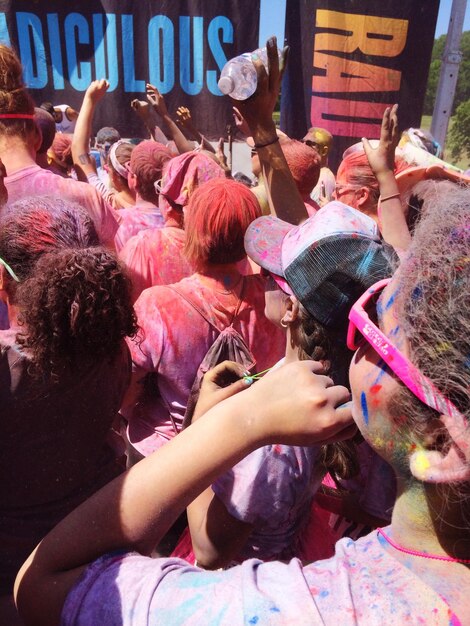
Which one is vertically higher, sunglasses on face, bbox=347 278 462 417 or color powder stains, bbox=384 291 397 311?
color powder stains, bbox=384 291 397 311

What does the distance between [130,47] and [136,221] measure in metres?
3.65

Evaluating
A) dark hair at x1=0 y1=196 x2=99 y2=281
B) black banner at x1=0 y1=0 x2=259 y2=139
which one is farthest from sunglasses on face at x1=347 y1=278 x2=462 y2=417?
black banner at x1=0 y1=0 x2=259 y2=139

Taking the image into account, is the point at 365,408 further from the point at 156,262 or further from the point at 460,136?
the point at 460,136

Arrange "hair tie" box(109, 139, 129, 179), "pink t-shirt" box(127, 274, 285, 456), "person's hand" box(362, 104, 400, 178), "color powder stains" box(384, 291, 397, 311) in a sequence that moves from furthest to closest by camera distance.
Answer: "hair tie" box(109, 139, 129, 179) < "person's hand" box(362, 104, 400, 178) < "pink t-shirt" box(127, 274, 285, 456) < "color powder stains" box(384, 291, 397, 311)

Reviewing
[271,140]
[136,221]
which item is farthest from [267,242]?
[136,221]

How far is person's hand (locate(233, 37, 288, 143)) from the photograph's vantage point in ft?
6.82

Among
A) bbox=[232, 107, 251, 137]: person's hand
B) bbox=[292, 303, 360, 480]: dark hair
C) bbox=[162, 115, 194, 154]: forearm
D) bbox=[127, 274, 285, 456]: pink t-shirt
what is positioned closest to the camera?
bbox=[292, 303, 360, 480]: dark hair

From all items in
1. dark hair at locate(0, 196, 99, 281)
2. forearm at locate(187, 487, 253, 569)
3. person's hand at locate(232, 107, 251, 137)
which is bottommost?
forearm at locate(187, 487, 253, 569)

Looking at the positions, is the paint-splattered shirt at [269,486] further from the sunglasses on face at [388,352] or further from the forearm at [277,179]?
the forearm at [277,179]

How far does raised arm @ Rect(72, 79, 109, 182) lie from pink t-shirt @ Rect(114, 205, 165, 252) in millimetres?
745

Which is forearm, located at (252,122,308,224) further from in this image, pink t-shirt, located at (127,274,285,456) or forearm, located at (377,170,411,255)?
forearm, located at (377,170,411,255)

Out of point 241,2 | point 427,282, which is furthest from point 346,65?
point 427,282

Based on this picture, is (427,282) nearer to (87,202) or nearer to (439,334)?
(439,334)

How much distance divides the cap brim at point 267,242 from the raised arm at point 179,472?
702 millimetres
